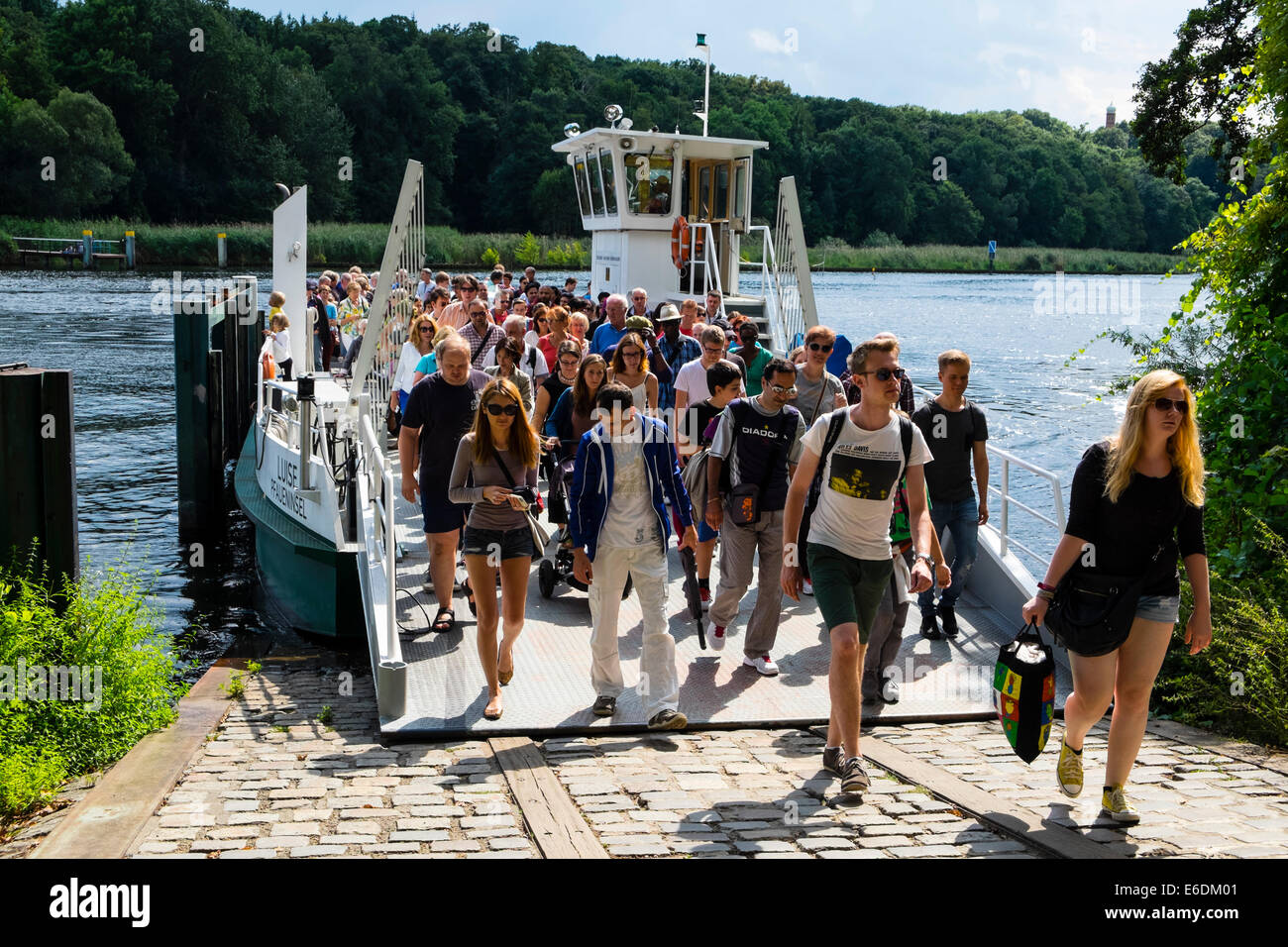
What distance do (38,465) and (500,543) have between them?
122 inches

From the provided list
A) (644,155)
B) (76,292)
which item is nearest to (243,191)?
(76,292)

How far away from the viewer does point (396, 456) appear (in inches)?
522

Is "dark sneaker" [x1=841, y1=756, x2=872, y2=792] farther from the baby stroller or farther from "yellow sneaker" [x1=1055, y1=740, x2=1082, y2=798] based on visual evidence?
the baby stroller

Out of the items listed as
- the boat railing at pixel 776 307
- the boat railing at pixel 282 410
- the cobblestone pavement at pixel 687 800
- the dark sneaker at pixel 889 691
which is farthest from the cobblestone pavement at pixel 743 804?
the boat railing at pixel 776 307

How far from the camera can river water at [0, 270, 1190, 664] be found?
Answer: 14680mm

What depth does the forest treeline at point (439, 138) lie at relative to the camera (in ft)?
234

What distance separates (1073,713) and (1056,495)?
10.5 feet

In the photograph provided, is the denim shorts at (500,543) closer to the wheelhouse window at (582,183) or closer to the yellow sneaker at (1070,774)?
the yellow sneaker at (1070,774)

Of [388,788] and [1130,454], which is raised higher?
[1130,454]

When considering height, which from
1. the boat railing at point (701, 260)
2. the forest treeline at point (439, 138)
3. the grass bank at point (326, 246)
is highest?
the forest treeline at point (439, 138)

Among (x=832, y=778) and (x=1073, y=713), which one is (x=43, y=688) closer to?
(x=832, y=778)

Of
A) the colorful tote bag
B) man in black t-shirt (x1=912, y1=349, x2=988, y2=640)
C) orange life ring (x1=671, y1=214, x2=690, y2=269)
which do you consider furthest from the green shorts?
orange life ring (x1=671, y1=214, x2=690, y2=269)

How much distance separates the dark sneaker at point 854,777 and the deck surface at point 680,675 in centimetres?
105

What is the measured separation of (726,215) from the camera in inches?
795
